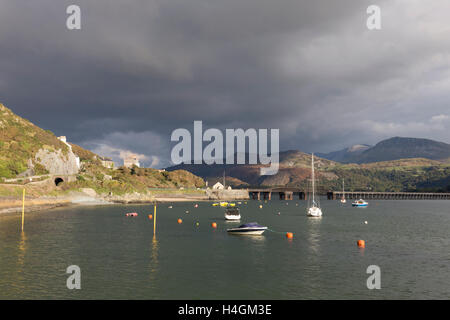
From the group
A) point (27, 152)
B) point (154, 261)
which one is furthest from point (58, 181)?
point (154, 261)

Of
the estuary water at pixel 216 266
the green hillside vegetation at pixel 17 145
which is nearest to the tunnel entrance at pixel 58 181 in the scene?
the green hillside vegetation at pixel 17 145

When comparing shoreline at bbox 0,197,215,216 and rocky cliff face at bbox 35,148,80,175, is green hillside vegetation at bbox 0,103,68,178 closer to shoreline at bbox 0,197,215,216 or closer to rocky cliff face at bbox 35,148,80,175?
rocky cliff face at bbox 35,148,80,175

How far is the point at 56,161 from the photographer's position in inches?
7195

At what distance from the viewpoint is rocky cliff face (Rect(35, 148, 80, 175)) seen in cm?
17512

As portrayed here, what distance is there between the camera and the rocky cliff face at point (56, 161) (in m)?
175

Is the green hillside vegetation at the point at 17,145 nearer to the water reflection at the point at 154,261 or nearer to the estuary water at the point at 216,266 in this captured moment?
the estuary water at the point at 216,266

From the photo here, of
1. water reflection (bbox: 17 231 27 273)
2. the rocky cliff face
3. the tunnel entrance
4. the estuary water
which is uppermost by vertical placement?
the rocky cliff face

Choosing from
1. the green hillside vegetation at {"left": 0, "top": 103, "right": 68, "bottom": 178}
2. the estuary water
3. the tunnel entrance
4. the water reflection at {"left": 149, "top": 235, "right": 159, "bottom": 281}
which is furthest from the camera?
the tunnel entrance

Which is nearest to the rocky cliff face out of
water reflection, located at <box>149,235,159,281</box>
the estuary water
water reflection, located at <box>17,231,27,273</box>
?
the estuary water

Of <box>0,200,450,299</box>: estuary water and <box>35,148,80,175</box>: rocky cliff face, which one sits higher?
<box>35,148,80,175</box>: rocky cliff face

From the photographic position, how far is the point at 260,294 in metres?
30.1

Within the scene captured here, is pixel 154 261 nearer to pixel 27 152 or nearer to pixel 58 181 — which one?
pixel 27 152
